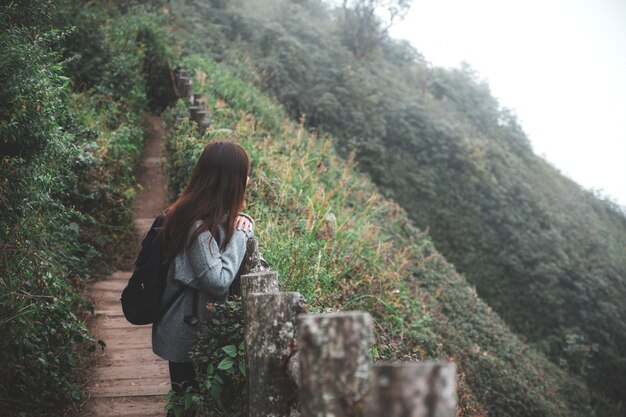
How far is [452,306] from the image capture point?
373 inches

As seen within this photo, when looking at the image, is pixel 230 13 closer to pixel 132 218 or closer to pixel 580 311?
pixel 132 218

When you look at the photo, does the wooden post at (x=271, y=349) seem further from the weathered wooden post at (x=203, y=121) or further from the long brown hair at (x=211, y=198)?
the weathered wooden post at (x=203, y=121)

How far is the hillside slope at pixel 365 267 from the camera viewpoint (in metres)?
4.98

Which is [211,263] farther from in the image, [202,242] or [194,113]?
[194,113]

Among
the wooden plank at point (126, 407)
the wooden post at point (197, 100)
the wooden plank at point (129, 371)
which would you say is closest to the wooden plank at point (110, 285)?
the wooden plank at point (129, 371)

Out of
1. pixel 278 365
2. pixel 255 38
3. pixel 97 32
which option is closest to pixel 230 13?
pixel 255 38

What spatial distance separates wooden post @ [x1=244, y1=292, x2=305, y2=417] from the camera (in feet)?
6.37

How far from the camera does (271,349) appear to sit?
1.96 meters

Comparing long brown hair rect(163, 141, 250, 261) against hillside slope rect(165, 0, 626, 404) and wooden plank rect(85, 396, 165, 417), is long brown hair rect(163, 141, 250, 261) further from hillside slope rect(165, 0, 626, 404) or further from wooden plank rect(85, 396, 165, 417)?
hillside slope rect(165, 0, 626, 404)

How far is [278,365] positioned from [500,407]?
290 inches

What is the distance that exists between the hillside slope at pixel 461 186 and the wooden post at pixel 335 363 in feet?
46.6

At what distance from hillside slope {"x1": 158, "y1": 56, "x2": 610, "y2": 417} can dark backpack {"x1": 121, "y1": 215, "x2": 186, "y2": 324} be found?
4.72 feet

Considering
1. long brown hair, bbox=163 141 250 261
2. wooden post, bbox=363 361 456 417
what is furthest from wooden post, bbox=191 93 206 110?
wooden post, bbox=363 361 456 417

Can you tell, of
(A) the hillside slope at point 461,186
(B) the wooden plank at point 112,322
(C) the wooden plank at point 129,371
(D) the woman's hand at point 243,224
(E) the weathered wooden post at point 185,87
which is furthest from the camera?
(A) the hillside slope at point 461,186
